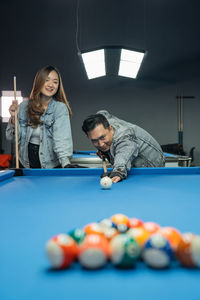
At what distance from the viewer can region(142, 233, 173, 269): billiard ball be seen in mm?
574

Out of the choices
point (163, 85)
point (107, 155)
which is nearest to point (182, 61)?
point (163, 85)

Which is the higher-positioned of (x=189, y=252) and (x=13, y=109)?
(x=13, y=109)

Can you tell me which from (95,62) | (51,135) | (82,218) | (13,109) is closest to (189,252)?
(82,218)

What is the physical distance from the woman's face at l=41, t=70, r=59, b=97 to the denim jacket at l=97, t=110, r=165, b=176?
1.51 ft

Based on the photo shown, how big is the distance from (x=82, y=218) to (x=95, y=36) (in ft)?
20.2

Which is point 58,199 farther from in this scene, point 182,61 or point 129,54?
point 182,61

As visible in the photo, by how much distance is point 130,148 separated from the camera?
2086mm

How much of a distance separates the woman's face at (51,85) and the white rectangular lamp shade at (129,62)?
1.13 m

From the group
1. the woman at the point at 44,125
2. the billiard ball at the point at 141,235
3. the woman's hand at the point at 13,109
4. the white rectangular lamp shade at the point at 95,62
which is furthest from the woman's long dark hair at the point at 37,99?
the billiard ball at the point at 141,235

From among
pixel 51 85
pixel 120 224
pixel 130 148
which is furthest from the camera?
pixel 51 85

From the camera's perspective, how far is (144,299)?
466mm

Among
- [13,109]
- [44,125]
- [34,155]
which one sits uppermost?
[13,109]

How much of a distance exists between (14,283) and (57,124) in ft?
6.41

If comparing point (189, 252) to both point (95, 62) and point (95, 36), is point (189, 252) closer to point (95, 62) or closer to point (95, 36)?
point (95, 62)
